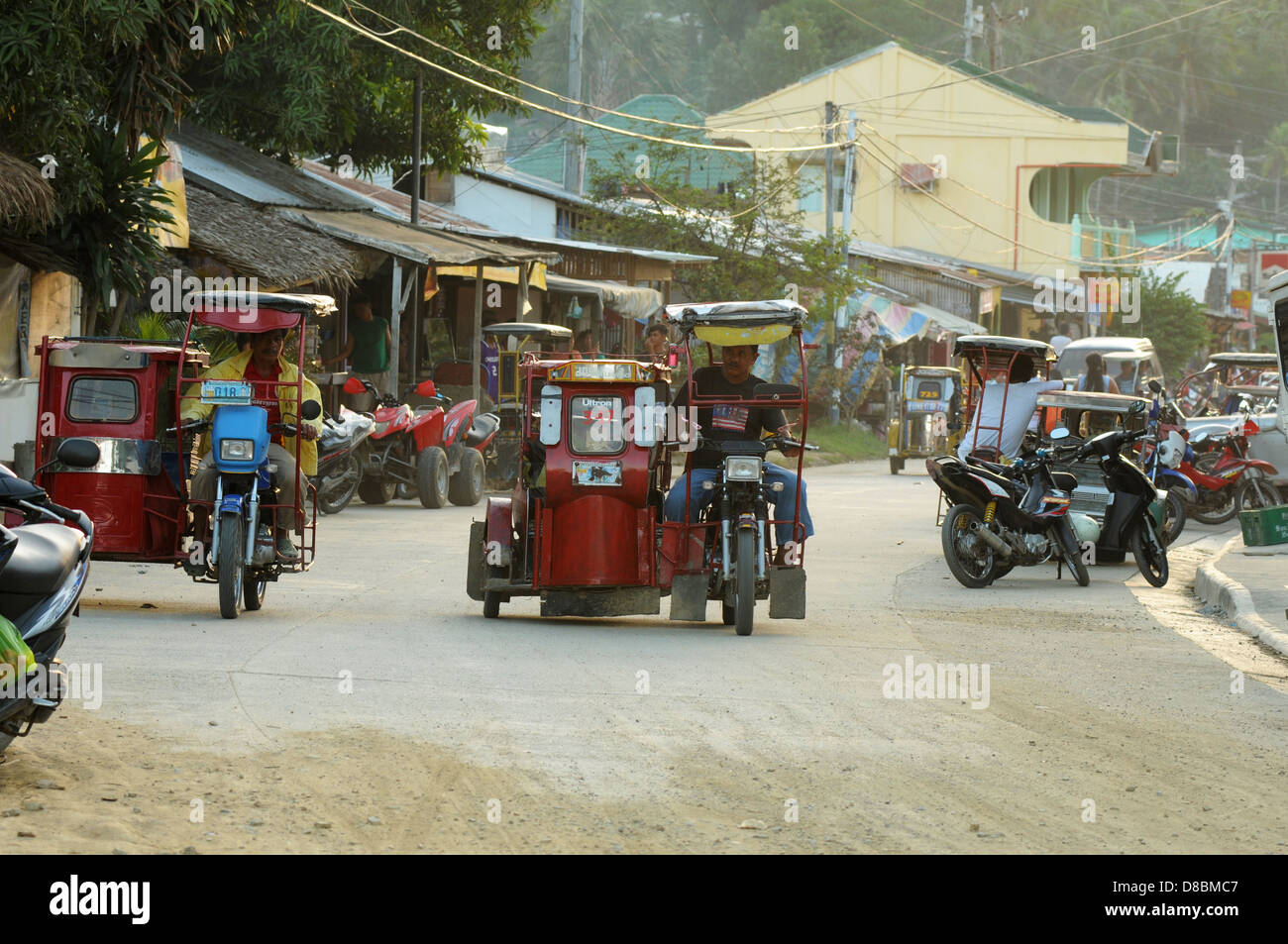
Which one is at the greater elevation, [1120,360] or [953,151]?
[953,151]

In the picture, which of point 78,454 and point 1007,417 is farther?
point 1007,417

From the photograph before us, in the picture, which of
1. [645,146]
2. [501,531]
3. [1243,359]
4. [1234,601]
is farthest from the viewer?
[645,146]

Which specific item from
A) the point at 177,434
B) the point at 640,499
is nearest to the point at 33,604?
the point at 177,434

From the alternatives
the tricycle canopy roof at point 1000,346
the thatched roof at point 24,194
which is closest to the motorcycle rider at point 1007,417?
the tricycle canopy roof at point 1000,346

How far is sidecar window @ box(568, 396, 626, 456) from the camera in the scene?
1120 centimetres

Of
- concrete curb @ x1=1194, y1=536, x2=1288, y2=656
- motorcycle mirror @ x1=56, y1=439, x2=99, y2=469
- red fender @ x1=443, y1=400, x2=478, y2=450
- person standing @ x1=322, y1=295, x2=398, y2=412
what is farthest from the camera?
person standing @ x1=322, y1=295, x2=398, y2=412

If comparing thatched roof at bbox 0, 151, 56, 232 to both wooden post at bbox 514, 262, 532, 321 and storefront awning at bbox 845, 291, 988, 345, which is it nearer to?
wooden post at bbox 514, 262, 532, 321

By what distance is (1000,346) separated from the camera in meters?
16.9

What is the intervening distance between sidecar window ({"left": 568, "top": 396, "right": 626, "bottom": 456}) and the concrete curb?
4359 mm

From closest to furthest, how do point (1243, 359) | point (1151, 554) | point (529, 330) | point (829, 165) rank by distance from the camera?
point (1151, 554), point (1243, 359), point (529, 330), point (829, 165)

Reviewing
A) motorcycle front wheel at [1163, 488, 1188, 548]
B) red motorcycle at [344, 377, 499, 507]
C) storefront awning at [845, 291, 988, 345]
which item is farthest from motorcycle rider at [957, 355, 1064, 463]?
storefront awning at [845, 291, 988, 345]

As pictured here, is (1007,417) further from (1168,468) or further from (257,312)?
(257,312)

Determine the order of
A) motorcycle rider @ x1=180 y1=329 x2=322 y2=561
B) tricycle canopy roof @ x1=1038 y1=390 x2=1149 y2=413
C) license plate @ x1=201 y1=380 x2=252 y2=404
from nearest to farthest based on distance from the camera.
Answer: license plate @ x1=201 y1=380 x2=252 y2=404, motorcycle rider @ x1=180 y1=329 x2=322 y2=561, tricycle canopy roof @ x1=1038 y1=390 x2=1149 y2=413

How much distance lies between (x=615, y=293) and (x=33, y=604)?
85.9 feet
